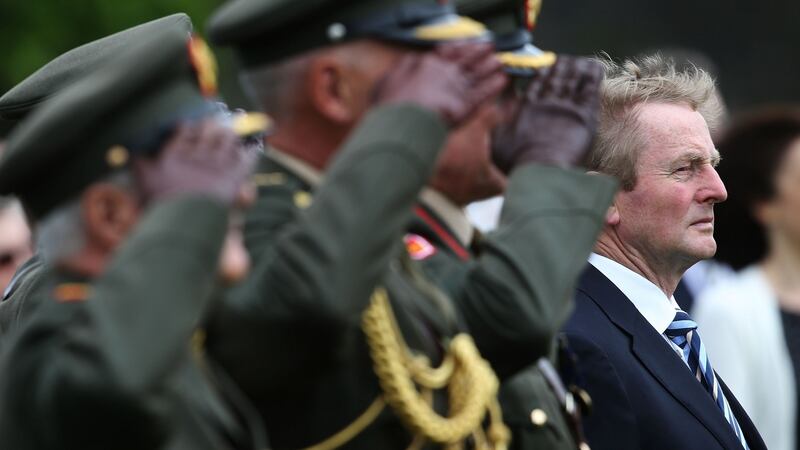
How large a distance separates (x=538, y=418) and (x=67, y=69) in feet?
6.06

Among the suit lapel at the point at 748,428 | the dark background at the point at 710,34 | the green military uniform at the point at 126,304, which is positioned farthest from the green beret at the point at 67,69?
the dark background at the point at 710,34

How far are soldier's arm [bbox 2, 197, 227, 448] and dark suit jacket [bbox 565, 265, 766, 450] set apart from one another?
201 centimetres

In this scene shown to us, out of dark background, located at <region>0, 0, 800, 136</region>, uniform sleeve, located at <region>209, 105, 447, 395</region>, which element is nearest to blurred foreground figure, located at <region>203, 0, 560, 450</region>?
uniform sleeve, located at <region>209, 105, 447, 395</region>

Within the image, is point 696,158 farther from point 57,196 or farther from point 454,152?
point 57,196

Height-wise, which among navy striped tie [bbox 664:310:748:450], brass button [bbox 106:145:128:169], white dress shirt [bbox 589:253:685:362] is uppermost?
brass button [bbox 106:145:128:169]

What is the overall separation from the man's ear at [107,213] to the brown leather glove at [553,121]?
3.11 feet

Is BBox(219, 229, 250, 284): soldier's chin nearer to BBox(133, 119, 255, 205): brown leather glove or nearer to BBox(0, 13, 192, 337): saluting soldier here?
BBox(133, 119, 255, 205): brown leather glove

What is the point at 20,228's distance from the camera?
754cm

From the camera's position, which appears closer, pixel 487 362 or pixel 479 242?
pixel 487 362

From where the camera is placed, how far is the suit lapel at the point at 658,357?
16.7 feet

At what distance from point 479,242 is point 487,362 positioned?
0.44 m

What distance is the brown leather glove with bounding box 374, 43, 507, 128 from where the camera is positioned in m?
3.54

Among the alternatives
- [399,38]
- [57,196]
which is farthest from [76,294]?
[399,38]

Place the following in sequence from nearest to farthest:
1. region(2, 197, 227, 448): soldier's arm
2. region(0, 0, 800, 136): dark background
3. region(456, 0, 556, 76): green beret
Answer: region(2, 197, 227, 448): soldier's arm → region(456, 0, 556, 76): green beret → region(0, 0, 800, 136): dark background
